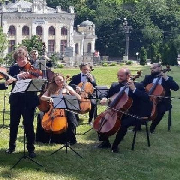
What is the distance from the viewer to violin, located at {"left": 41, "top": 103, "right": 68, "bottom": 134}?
8531 mm

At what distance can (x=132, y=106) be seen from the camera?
8.61 m

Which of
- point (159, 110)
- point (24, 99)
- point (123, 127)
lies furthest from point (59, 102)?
point (159, 110)

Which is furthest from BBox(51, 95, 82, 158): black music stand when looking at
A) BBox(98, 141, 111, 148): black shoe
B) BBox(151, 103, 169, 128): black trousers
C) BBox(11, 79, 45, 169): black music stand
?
BBox(151, 103, 169, 128): black trousers

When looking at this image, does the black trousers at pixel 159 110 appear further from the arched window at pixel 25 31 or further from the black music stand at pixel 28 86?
the arched window at pixel 25 31

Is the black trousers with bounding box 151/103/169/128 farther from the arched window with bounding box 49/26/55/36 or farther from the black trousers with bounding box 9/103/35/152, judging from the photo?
the arched window with bounding box 49/26/55/36

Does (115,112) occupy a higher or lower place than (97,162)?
higher

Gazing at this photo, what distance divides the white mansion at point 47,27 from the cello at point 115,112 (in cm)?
5627

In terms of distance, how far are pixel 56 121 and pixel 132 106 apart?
4.79 feet

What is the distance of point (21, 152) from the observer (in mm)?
8383

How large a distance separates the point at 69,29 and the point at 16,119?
208 feet

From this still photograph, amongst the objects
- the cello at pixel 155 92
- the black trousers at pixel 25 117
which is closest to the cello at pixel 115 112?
the black trousers at pixel 25 117

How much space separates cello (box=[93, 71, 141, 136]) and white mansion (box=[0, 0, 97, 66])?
56.3m

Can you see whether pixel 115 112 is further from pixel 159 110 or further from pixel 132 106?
pixel 159 110

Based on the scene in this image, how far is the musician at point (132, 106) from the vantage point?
324 inches
